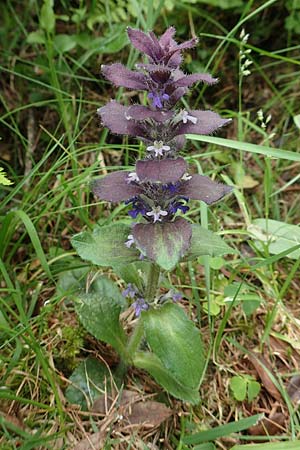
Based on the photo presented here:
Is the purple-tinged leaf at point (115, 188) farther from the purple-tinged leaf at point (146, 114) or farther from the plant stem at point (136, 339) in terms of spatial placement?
the plant stem at point (136, 339)

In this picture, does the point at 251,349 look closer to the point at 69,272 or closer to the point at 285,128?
the point at 69,272

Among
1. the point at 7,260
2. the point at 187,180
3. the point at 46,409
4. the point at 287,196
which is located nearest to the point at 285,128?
the point at 287,196

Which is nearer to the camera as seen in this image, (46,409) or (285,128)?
(46,409)

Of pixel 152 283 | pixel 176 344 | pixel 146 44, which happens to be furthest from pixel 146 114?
pixel 176 344

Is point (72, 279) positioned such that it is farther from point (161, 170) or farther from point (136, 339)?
point (161, 170)

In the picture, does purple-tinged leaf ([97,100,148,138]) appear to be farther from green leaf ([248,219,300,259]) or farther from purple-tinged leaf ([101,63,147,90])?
green leaf ([248,219,300,259])

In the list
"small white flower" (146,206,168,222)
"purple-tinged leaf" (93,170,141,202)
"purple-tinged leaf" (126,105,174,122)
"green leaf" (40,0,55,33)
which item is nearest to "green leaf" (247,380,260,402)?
"small white flower" (146,206,168,222)
